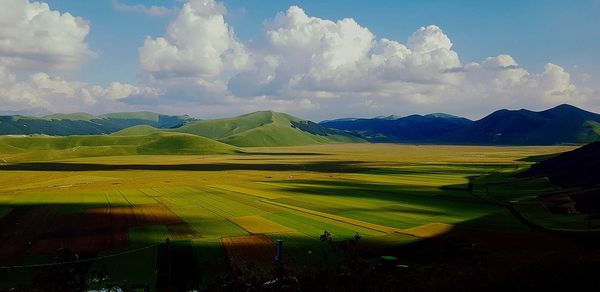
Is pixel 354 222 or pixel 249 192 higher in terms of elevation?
pixel 354 222

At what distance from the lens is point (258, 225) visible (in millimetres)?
58062

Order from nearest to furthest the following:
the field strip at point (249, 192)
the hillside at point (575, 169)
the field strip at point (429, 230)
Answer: the field strip at point (429, 230) → the field strip at point (249, 192) → the hillside at point (575, 169)

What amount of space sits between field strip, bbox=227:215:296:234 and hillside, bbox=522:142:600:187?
77021 mm

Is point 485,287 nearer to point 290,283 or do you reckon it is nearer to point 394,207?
point 290,283

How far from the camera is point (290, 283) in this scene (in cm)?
1908

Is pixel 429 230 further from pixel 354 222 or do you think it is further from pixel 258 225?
pixel 258 225

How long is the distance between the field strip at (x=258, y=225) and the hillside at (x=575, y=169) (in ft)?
253

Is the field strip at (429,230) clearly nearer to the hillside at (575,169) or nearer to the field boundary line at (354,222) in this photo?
Result: the field boundary line at (354,222)

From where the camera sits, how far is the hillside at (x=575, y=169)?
104050 mm

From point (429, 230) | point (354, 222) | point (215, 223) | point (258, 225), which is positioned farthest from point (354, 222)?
point (215, 223)

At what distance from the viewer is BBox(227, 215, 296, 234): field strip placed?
54.5 metres

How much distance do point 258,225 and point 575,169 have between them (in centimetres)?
9777

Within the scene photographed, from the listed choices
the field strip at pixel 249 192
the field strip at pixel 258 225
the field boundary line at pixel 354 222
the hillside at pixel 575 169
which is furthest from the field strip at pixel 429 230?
the hillside at pixel 575 169

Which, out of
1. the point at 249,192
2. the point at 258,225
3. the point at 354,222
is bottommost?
the point at 249,192
